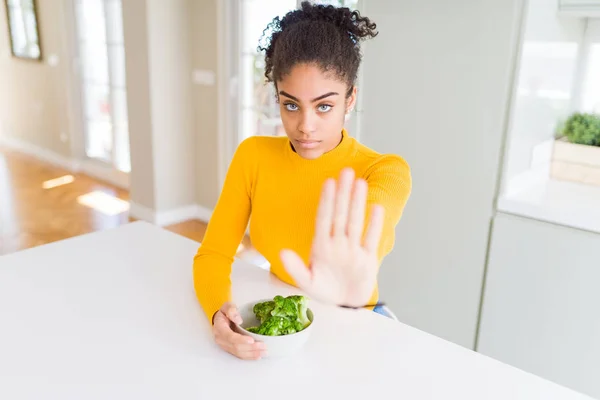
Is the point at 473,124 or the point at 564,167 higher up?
the point at 473,124

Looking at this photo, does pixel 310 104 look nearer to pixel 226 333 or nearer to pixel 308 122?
pixel 308 122

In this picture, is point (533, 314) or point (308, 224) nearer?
point (308, 224)

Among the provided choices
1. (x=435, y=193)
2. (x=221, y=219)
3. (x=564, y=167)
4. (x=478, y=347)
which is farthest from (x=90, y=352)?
(x=564, y=167)

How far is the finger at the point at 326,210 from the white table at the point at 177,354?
9.1 inches

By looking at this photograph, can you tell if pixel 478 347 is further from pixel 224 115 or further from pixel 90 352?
pixel 224 115

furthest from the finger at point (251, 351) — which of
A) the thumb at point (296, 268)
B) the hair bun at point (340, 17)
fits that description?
the hair bun at point (340, 17)

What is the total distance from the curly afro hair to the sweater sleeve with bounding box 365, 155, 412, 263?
179 millimetres

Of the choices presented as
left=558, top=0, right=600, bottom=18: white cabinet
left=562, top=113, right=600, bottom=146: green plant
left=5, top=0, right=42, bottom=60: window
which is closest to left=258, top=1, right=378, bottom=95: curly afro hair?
left=558, top=0, right=600, bottom=18: white cabinet

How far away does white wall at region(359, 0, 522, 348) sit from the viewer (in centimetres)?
185

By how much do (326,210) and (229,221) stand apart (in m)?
0.51

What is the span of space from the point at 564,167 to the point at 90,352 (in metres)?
1.89

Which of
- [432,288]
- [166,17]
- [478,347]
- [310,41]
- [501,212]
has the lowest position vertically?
[478,347]

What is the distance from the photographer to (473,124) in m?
1.90

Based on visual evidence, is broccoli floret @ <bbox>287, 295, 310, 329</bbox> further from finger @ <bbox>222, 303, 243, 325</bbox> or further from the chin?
the chin
